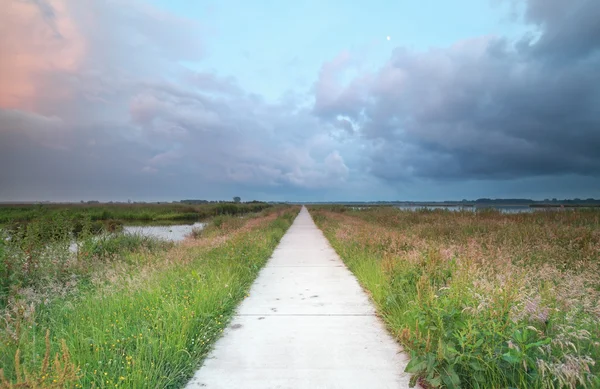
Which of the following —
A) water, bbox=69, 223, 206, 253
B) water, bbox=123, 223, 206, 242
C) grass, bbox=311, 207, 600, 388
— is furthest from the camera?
water, bbox=123, 223, 206, 242

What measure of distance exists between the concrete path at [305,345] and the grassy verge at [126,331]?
30cm

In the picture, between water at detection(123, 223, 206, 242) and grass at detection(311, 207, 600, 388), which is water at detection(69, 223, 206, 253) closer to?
Answer: water at detection(123, 223, 206, 242)

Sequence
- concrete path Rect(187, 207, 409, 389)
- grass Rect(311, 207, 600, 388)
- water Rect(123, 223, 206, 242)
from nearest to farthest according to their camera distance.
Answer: grass Rect(311, 207, 600, 388) → concrete path Rect(187, 207, 409, 389) → water Rect(123, 223, 206, 242)

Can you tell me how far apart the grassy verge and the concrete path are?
0.30m

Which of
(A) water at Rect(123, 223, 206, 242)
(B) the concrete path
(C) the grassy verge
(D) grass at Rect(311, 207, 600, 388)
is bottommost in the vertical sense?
(A) water at Rect(123, 223, 206, 242)

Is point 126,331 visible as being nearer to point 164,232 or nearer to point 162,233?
point 162,233

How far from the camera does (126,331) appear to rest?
13.3ft

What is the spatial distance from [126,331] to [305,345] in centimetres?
221

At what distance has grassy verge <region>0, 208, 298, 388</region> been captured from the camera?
314 cm

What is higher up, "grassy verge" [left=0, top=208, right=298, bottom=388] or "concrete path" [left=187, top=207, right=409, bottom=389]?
"grassy verge" [left=0, top=208, right=298, bottom=388]

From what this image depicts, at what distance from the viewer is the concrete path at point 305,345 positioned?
3.41 metres

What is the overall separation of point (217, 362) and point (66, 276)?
654 cm

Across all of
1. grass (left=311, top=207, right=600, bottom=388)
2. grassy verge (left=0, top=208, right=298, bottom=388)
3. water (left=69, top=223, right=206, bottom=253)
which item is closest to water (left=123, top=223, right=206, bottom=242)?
water (left=69, top=223, right=206, bottom=253)

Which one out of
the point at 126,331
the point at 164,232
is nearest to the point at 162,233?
the point at 164,232
